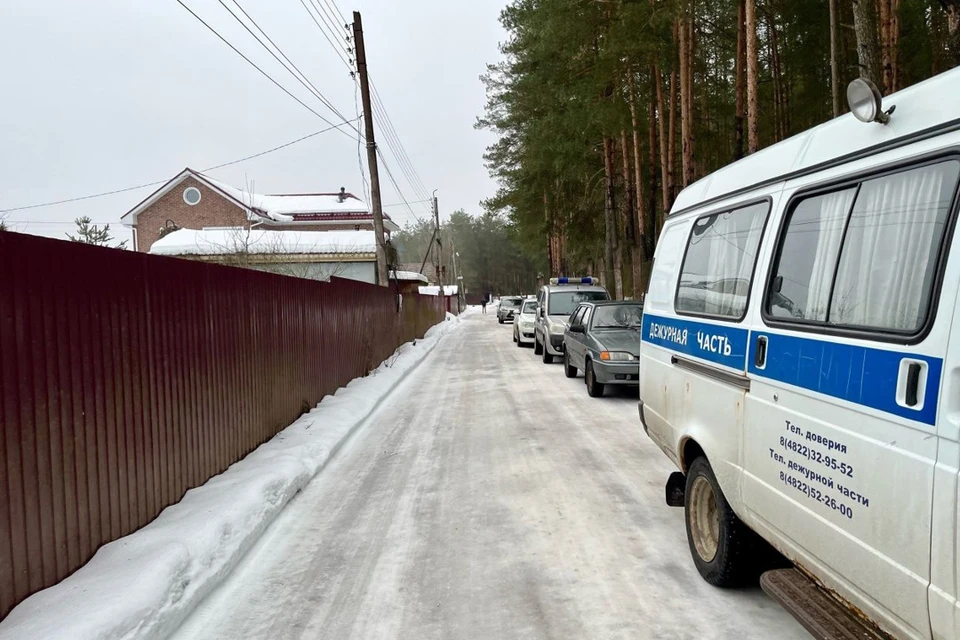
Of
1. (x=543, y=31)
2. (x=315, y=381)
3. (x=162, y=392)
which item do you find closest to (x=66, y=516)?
(x=162, y=392)

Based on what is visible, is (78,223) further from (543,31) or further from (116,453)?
(116,453)

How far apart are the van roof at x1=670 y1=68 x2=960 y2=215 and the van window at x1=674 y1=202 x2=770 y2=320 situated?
0.58 feet

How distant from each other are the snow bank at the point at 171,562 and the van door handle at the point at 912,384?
3497mm

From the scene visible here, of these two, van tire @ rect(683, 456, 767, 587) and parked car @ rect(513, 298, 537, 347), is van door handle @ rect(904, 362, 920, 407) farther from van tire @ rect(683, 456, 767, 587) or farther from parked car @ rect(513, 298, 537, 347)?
parked car @ rect(513, 298, 537, 347)

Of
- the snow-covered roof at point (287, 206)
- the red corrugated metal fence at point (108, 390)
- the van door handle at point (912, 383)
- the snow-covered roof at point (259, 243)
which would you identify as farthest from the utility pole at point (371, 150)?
the snow-covered roof at point (287, 206)

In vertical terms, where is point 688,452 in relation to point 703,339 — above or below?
below

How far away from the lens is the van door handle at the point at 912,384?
207 cm

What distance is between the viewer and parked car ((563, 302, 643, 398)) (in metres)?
9.92

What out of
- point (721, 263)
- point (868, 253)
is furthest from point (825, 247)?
point (721, 263)

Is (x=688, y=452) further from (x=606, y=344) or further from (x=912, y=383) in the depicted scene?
(x=606, y=344)

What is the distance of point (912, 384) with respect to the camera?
209cm

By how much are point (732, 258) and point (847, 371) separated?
1.37 metres

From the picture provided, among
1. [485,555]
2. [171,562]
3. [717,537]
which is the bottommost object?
[485,555]

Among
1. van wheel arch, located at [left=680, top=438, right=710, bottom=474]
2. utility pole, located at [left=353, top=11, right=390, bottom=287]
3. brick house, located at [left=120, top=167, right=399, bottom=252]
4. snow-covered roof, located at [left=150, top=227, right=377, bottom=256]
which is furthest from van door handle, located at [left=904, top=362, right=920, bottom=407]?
brick house, located at [left=120, top=167, right=399, bottom=252]
